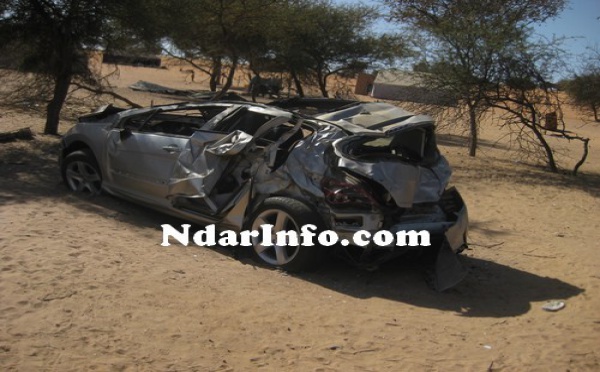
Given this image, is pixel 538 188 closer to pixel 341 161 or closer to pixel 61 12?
pixel 341 161

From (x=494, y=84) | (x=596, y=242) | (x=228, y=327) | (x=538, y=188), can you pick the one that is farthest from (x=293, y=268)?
(x=494, y=84)

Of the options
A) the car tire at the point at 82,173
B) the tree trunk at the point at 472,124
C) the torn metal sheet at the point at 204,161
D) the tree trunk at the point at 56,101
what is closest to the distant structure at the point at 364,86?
the tree trunk at the point at 472,124

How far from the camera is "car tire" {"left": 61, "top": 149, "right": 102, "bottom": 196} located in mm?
7270

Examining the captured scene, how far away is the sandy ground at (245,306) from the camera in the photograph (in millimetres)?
3676

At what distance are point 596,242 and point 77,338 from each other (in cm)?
655

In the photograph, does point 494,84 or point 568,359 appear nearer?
point 568,359

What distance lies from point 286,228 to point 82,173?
3.21 m

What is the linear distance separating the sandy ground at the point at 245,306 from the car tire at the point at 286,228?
142mm

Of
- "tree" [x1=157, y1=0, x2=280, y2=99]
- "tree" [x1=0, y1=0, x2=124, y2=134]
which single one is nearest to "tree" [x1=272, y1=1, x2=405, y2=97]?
"tree" [x1=157, y1=0, x2=280, y2=99]

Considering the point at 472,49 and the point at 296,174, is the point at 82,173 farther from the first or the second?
the point at 472,49

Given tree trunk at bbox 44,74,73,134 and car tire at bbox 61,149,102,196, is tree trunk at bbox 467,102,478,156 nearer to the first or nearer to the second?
tree trunk at bbox 44,74,73,134

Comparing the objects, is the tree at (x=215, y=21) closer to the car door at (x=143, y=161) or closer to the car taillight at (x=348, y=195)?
the car door at (x=143, y=161)

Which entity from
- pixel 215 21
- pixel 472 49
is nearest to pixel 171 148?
pixel 472 49

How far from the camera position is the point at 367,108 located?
612cm
